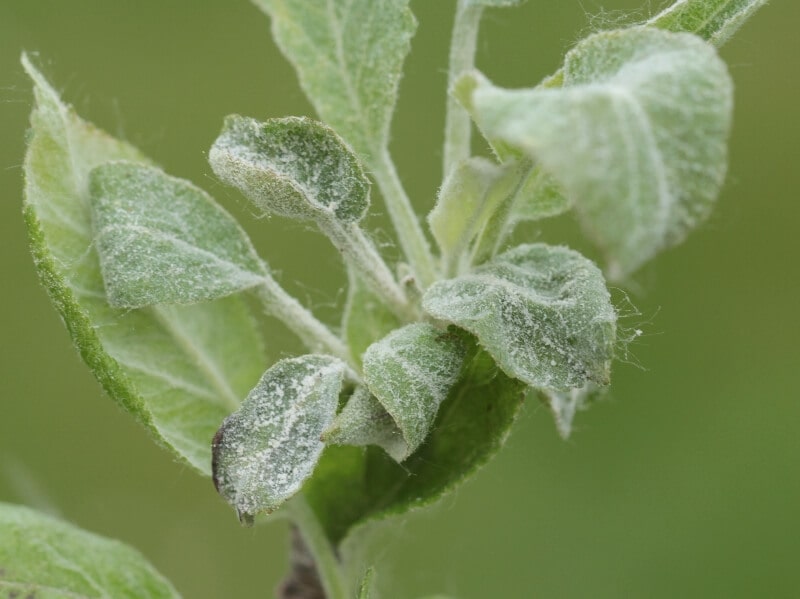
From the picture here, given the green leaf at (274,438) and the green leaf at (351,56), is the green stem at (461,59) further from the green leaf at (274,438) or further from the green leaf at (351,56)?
the green leaf at (274,438)

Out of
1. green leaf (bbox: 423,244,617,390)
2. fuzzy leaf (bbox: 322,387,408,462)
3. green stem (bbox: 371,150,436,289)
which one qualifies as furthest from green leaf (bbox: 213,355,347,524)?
green stem (bbox: 371,150,436,289)

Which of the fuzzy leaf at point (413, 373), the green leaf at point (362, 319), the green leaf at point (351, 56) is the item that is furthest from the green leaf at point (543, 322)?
the green leaf at point (351, 56)

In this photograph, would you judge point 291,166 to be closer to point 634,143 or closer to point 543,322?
point 543,322

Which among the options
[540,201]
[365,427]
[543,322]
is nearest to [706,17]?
[540,201]

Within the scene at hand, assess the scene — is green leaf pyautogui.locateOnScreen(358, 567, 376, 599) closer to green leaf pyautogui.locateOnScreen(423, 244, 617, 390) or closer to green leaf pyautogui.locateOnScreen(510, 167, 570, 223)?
green leaf pyautogui.locateOnScreen(423, 244, 617, 390)

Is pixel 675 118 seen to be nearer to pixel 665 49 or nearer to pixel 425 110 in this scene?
pixel 665 49

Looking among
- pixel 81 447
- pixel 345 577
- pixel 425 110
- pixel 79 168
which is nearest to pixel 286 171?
pixel 79 168
